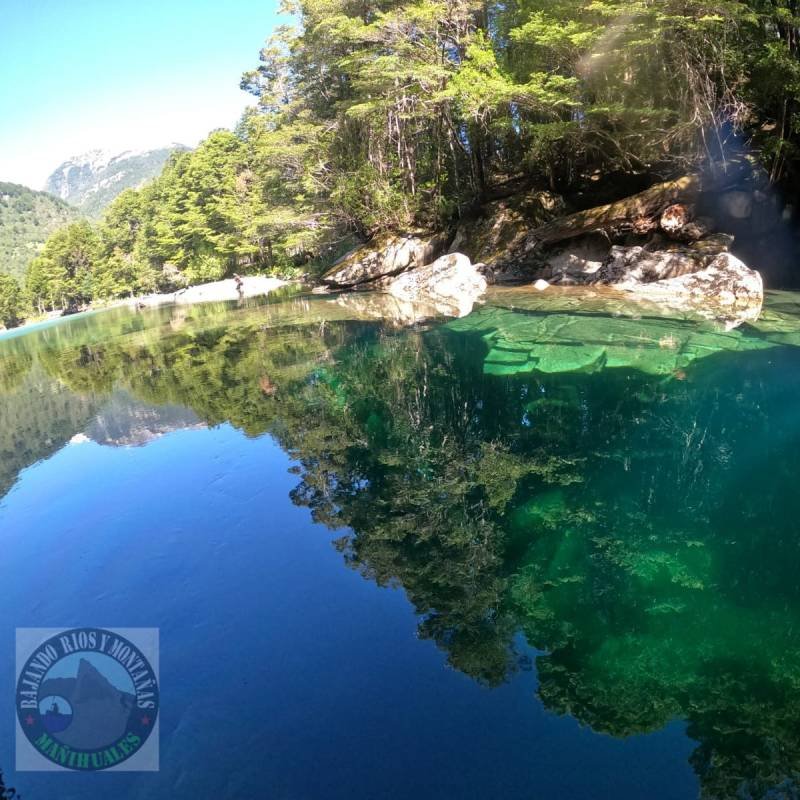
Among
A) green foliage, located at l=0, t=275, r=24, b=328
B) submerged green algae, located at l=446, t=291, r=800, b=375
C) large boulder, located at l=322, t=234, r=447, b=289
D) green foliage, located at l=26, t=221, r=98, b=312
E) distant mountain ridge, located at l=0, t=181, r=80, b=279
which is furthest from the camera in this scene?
distant mountain ridge, located at l=0, t=181, r=80, b=279

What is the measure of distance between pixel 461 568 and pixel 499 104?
2095 centimetres

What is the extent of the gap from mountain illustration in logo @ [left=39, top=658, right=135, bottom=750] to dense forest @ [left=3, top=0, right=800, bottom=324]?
1861 centimetres

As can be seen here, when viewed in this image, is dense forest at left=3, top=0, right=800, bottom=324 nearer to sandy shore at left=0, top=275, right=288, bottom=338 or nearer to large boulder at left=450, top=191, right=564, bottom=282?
large boulder at left=450, top=191, right=564, bottom=282

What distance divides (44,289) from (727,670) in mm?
73783

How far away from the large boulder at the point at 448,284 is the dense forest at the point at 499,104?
5.21 metres

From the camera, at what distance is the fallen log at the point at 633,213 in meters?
19.0

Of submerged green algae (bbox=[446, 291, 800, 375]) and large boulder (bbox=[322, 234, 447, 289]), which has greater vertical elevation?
large boulder (bbox=[322, 234, 447, 289])

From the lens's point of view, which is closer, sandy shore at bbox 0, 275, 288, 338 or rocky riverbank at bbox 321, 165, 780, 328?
rocky riverbank at bbox 321, 165, 780, 328

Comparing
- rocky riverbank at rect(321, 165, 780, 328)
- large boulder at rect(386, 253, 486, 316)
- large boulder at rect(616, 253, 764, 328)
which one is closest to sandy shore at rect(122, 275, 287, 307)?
rocky riverbank at rect(321, 165, 780, 328)

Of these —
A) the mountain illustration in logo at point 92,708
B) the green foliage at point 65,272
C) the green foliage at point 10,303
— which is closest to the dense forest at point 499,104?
the mountain illustration in logo at point 92,708

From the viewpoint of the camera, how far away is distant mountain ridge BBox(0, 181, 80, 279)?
4294 inches

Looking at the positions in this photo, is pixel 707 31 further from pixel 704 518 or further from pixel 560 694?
pixel 560 694

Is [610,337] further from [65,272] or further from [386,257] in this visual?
[65,272]

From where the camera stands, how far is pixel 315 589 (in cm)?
557
